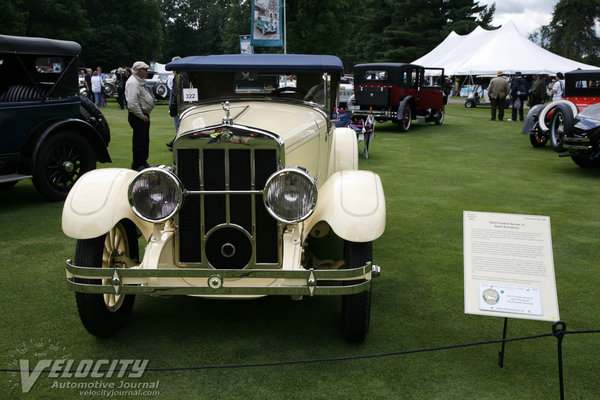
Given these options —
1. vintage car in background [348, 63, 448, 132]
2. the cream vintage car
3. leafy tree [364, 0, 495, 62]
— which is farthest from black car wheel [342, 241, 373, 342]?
leafy tree [364, 0, 495, 62]

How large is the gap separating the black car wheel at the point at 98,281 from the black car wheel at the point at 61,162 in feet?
11.0

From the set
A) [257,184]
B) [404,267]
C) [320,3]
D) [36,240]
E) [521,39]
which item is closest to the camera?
[257,184]

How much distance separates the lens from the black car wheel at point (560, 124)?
9.04 m

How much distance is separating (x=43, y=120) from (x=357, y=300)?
205 inches

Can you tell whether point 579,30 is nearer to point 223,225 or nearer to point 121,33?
point 121,33

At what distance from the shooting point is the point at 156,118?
1867cm

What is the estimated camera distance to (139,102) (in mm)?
7793

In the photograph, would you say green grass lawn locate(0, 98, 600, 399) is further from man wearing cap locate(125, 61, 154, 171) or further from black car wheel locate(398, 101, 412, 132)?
black car wheel locate(398, 101, 412, 132)

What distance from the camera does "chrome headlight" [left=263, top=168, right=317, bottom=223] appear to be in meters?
3.04

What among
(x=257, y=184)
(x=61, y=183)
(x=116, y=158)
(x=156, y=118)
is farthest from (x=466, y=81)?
(x=257, y=184)

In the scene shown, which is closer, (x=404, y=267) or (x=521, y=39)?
(x=404, y=267)

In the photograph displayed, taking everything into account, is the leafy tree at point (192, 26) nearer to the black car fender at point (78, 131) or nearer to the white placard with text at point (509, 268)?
the black car fender at point (78, 131)

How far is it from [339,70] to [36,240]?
3.50 metres

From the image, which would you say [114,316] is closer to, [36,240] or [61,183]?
[36,240]
